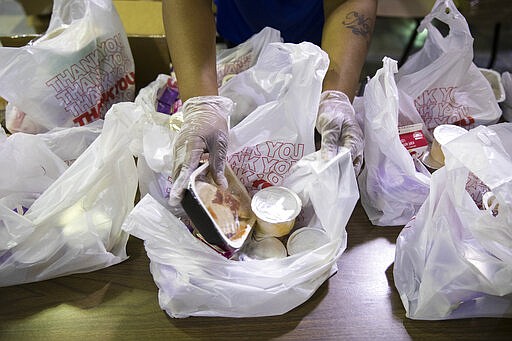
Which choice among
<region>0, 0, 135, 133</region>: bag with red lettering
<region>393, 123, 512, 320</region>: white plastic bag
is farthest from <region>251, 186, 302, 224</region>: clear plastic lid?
<region>0, 0, 135, 133</region>: bag with red lettering

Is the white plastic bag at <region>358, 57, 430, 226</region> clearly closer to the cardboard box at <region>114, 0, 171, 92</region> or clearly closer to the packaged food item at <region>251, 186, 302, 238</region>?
the packaged food item at <region>251, 186, 302, 238</region>

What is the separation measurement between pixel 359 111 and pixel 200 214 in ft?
1.49

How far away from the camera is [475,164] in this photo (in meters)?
0.60

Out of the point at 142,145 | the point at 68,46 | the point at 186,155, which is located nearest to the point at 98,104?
the point at 68,46

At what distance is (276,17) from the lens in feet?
3.80

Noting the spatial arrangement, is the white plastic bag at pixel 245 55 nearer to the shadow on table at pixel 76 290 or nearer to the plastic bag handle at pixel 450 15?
the plastic bag handle at pixel 450 15

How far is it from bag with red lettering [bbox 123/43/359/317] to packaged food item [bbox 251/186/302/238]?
3cm

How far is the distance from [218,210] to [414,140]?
435 millimetres

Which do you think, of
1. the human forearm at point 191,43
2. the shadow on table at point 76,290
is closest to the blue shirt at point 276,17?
the human forearm at point 191,43

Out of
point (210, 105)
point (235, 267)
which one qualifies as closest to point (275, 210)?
point (235, 267)

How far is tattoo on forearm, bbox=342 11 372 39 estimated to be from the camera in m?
0.93

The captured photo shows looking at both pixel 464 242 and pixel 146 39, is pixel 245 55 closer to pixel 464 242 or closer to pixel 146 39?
pixel 146 39

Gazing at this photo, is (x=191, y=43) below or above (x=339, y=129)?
above

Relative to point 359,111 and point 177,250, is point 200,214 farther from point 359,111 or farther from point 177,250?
point 359,111
